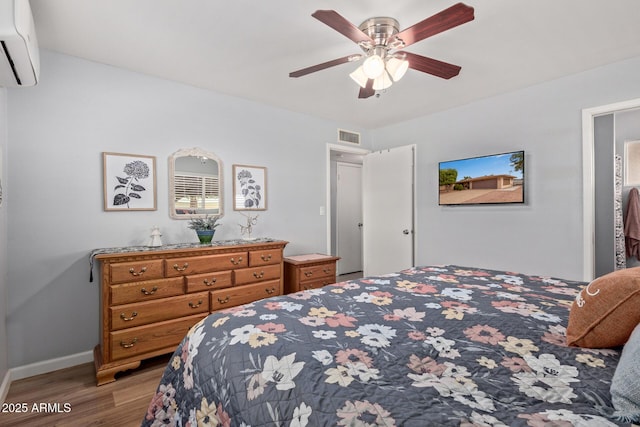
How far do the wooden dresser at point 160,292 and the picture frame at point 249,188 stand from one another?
0.66 meters

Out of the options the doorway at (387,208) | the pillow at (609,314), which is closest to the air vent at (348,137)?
the doorway at (387,208)

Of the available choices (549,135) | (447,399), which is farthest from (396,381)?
(549,135)

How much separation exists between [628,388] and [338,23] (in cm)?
175

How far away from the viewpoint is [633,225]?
3785mm

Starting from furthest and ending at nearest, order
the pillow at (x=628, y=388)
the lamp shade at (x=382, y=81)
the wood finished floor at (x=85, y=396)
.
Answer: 1. the lamp shade at (x=382, y=81)
2. the wood finished floor at (x=85, y=396)
3. the pillow at (x=628, y=388)

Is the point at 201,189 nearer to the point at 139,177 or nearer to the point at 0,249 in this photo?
the point at 139,177

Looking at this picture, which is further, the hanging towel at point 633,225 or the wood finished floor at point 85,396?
the hanging towel at point 633,225

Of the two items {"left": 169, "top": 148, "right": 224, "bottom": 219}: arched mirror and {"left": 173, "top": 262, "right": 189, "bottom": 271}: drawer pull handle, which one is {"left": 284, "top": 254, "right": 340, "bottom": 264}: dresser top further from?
{"left": 173, "top": 262, "right": 189, "bottom": 271}: drawer pull handle

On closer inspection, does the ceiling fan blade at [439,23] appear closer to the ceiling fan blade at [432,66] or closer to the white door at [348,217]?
the ceiling fan blade at [432,66]

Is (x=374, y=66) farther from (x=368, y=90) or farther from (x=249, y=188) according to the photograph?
(x=249, y=188)

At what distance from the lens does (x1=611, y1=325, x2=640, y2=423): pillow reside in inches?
26.9

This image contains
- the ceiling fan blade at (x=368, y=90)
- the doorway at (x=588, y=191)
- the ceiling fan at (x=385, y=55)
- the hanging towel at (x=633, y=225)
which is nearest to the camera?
the ceiling fan at (x=385, y=55)

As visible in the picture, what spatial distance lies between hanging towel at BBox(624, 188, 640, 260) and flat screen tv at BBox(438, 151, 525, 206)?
2020 mm

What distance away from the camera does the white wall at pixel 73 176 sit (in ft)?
7.50
